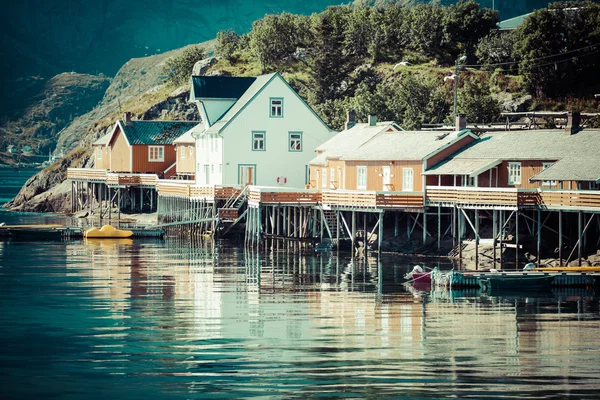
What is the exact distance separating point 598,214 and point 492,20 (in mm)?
61694

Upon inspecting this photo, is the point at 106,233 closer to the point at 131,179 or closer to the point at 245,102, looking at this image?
the point at 245,102

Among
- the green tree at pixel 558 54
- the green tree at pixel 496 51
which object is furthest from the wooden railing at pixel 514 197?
the green tree at pixel 496 51

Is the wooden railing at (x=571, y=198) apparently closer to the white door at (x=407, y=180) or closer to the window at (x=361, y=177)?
the white door at (x=407, y=180)

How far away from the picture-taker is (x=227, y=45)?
137000 millimetres

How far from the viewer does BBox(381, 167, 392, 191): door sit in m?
64.8

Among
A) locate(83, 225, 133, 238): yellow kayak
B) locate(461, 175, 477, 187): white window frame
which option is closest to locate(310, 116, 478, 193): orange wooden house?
locate(461, 175, 477, 187): white window frame

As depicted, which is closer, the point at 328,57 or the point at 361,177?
the point at 361,177

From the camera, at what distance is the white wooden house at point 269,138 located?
7656 centimetres

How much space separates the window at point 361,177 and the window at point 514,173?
989cm

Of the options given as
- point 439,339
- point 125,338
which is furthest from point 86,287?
point 439,339

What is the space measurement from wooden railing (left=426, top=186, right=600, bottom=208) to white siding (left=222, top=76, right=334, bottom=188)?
18.9 metres

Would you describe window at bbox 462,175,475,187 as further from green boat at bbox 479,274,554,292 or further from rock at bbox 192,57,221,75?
rock at bbox 192,57,221,75

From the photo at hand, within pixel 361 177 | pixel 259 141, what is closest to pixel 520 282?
pixel 361 177

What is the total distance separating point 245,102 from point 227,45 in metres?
61.0
